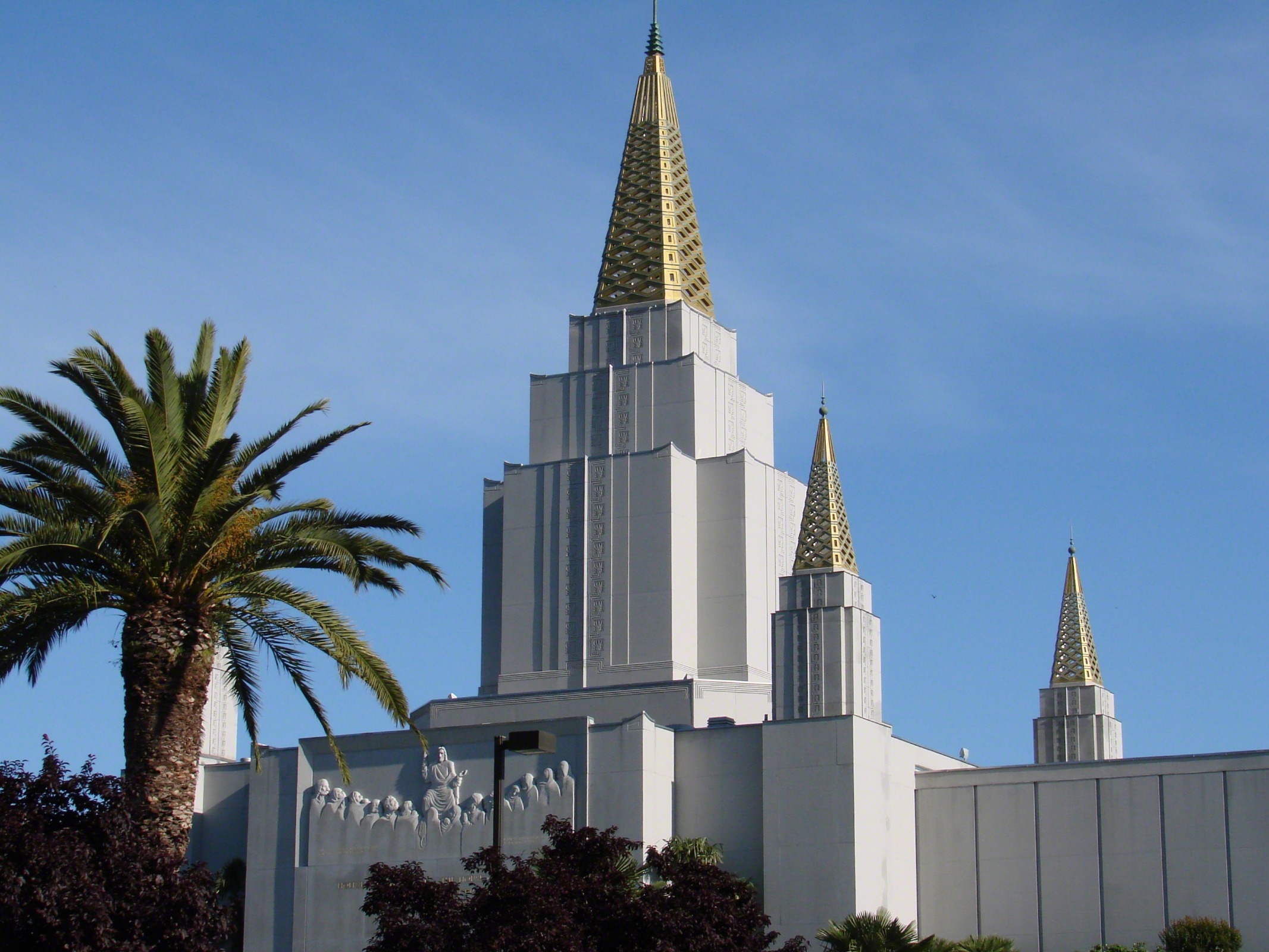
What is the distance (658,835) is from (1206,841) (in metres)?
11.3

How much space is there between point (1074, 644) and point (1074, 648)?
132 mm

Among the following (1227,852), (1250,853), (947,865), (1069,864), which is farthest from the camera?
(947,865)

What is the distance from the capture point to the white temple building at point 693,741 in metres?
38.9

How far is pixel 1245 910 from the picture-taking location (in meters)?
37.7

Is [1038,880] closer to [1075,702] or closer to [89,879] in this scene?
[1075,702]

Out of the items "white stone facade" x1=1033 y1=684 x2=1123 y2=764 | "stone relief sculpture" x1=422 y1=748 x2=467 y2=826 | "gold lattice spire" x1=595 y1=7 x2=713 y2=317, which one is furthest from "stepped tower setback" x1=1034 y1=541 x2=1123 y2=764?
"stone relief sculpture" x1=422 y1=748 x2=467 y2=826

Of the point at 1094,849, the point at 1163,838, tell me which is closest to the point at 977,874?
the point at 1094,849

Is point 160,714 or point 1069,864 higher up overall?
point 160,714

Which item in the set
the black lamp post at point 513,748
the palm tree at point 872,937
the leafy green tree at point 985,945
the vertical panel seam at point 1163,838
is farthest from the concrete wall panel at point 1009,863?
the black lamp post at point 513,748

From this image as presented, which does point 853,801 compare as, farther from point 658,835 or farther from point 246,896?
point 246,896

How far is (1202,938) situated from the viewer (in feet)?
119

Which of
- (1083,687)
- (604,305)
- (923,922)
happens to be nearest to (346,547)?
(923,922)

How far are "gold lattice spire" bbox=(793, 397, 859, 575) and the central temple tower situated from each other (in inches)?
69.0

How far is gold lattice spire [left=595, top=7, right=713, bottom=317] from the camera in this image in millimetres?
48781
